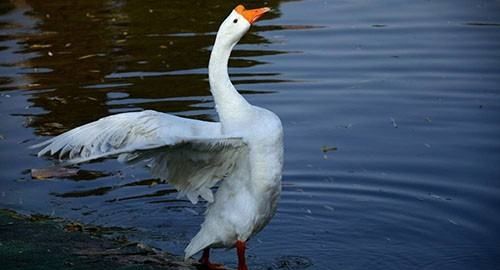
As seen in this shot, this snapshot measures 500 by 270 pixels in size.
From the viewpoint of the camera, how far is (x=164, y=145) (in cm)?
732

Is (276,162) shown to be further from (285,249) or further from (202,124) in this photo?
(285,249)

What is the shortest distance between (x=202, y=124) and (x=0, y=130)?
5425mm

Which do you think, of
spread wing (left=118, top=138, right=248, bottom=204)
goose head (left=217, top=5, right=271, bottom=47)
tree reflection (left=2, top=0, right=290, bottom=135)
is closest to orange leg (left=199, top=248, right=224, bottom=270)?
spread wing (left=118, top=138, right=248, bottom=204)


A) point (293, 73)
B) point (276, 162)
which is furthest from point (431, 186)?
point (293, 73)

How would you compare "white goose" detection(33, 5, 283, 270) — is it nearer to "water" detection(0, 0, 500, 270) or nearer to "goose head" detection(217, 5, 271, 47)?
"goose head" detection(217, 5, 271, 47)

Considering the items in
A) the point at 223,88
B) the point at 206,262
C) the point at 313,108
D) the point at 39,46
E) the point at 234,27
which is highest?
the point at 234,27

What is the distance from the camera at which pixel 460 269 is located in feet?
28.4

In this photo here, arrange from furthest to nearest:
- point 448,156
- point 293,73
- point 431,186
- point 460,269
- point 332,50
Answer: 1. point 332,50
2. point 293,73
3. point 448,156
4. point 431,186
5. point 460,269

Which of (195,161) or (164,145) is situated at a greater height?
(164,145)

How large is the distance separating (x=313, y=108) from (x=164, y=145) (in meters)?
5.73

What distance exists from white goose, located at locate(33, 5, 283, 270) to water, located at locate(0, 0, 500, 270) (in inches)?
26.8

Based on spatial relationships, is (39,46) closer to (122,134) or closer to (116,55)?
(116,55)

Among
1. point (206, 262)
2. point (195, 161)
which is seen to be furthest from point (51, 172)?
point (195, 161)

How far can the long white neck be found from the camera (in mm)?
8203
